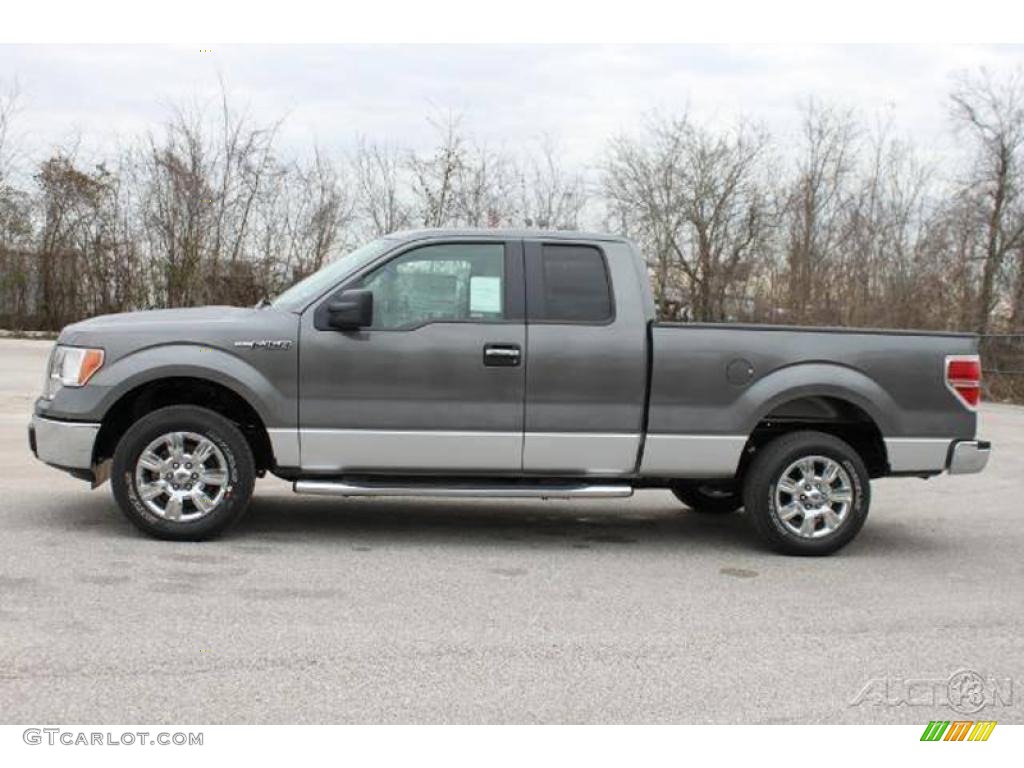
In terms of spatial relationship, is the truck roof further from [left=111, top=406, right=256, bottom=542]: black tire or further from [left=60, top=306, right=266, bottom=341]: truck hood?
[left=111, top=406, right=256, bottom=542]: black tire

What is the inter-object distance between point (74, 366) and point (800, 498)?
474cm

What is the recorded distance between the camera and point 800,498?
6.75 metres

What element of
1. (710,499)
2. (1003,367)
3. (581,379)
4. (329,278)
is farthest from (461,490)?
(1003,367)

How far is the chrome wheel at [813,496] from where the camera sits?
6.72 metres

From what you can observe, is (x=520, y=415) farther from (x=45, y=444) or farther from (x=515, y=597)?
(x=45, y=444)

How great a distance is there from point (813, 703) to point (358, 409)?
3.35m

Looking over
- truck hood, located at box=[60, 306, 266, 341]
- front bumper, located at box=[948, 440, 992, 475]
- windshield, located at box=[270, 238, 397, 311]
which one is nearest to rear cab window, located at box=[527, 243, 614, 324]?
windshield, located at box=[270, 238, 397, 311]

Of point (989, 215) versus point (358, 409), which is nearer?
point (358, 409)

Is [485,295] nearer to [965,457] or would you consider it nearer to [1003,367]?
[965,457]

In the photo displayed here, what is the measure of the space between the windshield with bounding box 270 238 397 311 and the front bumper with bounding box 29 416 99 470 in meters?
1.40

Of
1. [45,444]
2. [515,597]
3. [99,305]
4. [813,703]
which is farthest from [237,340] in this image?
[99,305]

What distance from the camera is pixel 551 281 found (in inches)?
262

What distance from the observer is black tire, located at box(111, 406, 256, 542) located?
6.26 meters

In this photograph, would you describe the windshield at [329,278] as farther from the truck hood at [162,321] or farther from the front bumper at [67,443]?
the front bumper at [67,443]
